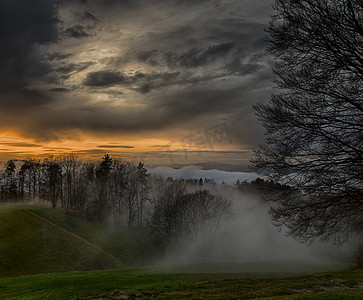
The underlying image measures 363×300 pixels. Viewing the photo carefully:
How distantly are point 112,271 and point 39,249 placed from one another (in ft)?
71.8

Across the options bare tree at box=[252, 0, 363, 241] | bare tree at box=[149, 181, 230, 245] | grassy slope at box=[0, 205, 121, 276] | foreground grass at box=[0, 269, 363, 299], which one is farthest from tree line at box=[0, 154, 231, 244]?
bare tree at box=[252, 0, 363, 241]

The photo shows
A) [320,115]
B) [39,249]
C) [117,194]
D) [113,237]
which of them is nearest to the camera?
[320,115]

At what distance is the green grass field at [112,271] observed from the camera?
12875 millimetres

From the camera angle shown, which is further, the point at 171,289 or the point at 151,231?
the point at 151,231

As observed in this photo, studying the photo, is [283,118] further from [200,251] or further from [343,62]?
[200,251]

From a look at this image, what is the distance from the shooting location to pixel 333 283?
50.0 feet

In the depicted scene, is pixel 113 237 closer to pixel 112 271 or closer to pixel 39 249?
pixel 39 249

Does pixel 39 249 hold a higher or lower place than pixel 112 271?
lower

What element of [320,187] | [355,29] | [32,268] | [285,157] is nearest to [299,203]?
[320,187]

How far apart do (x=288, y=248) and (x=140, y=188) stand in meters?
37.8

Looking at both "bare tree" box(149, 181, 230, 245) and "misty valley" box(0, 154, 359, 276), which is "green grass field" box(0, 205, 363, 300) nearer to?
"misty valley" box(0, 154, 359, 276)

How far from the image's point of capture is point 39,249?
40250 mm

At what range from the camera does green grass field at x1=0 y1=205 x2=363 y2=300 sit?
12875mm

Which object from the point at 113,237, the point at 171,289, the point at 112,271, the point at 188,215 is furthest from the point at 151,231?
the point at 171,289
